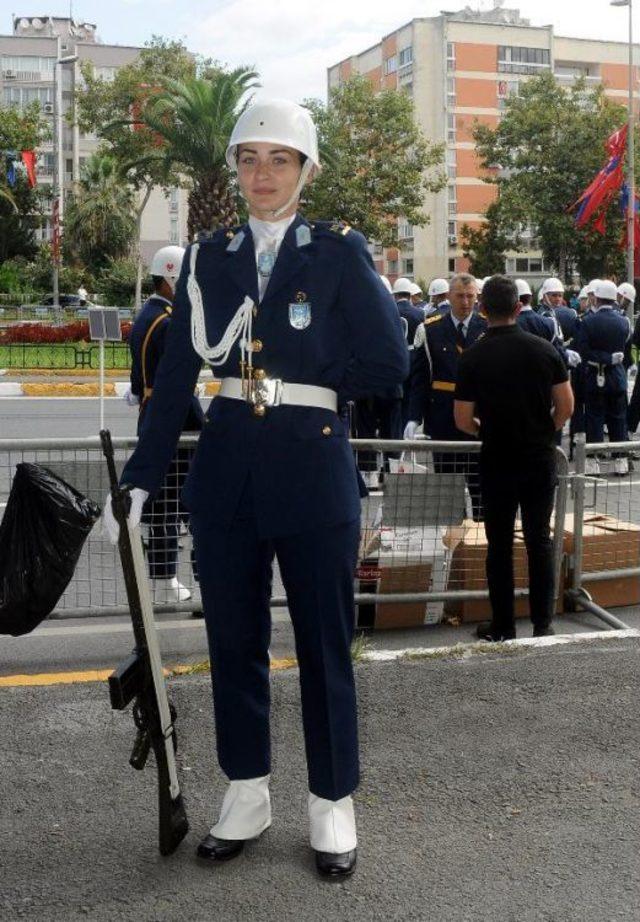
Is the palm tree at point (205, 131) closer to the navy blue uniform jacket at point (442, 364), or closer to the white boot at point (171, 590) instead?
the navy blue uniform jacket at point (442, 364)

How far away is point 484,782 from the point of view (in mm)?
4094

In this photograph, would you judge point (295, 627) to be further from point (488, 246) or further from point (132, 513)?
point (488, 246)

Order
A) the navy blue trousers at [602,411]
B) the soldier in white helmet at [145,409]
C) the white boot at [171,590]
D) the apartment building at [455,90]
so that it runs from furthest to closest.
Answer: the apartment building at [455,90] → the navy blue trousers at [602,411] → the white boot at [171,590] → the soldier in white helmet at [145,409]

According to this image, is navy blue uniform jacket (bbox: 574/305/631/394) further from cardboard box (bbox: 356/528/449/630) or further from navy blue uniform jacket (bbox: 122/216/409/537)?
navy blue uniform jacket (bbox: 122/216/409/537)

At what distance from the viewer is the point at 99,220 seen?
68875 mm

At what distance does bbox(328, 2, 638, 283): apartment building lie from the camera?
91.1 m

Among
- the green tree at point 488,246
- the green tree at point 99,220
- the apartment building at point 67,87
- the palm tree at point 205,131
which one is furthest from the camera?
the apartment building at point 67,87

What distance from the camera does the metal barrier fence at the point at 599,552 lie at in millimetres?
6656

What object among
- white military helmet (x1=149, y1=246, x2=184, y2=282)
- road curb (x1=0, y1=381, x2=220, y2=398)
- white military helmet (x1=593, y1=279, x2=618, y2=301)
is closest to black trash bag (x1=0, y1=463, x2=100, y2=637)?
white military helmet (x1=149, y1=246, x2=184, y2=282)

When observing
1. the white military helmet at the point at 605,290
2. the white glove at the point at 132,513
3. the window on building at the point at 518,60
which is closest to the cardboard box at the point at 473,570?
the white glove at the point at 132,513

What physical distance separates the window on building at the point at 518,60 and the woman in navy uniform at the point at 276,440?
96184 mm

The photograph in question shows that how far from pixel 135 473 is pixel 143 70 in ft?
162

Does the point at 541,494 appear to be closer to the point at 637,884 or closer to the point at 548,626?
the point at 548,626

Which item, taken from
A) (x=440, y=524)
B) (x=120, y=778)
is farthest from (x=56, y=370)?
(x=120, y=778)
